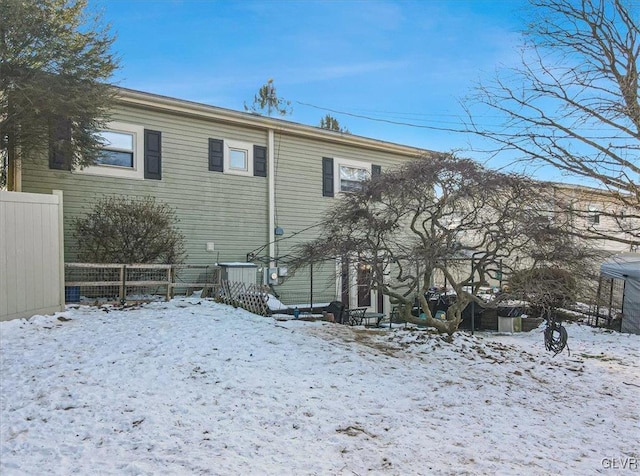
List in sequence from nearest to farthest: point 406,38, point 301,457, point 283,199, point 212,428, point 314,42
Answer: point 301,457
point 212,428
point 406,38
point 314,42
point 283,199

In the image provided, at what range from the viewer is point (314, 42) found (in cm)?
1201

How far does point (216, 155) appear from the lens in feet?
39.0

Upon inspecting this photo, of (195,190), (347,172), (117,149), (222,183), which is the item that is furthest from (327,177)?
(117,149)

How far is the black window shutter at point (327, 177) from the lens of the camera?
13664mm

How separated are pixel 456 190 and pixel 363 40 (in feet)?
19.0

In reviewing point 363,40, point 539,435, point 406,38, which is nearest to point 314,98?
point 363,40

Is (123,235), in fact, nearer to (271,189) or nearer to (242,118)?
(271,189)

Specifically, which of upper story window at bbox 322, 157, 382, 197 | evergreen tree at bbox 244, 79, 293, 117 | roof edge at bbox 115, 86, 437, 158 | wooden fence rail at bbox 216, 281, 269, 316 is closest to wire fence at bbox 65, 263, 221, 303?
wooden fence rail at bbox 216, 281, 269, 316

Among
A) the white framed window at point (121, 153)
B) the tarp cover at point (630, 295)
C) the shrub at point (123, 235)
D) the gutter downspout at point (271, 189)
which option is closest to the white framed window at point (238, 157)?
the gutter downspout at point (271, 189)

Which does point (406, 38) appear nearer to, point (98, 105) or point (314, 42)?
point (314, 42)

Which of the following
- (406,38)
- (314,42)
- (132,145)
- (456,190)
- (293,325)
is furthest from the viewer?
(314,42)

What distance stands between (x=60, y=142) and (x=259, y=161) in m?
5.06

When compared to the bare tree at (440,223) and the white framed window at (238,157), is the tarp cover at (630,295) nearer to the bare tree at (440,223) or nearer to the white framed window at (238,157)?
the bare tree at (440,223)

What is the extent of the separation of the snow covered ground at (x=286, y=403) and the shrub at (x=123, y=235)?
2.10 m
